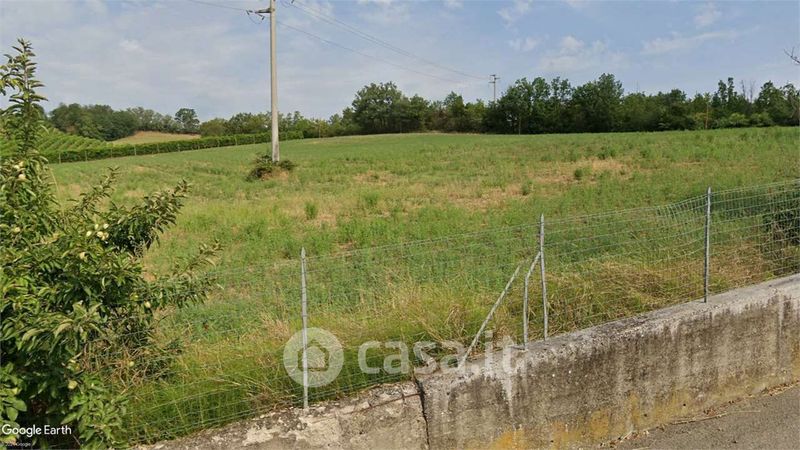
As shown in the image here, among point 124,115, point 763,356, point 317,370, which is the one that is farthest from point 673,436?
point 124,115

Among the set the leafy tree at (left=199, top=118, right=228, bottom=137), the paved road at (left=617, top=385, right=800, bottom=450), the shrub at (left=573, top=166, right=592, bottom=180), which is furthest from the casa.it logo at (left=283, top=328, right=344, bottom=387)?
the leafy tree at (left=199, top=118, right=228, bottom=137)

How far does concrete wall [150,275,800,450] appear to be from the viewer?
10.6 ft

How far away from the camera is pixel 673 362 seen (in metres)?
4.10

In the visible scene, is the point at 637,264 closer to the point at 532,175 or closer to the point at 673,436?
the point at 673,436

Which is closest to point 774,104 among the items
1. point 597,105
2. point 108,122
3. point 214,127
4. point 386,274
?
point 597,105

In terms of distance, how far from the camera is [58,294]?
8.79 feet

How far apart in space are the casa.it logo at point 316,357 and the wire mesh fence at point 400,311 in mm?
20

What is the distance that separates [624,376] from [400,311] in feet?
5.54

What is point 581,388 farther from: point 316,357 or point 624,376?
point 316,357

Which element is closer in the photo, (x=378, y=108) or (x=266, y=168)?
(x=266, y=168)

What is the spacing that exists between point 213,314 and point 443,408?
2660 mm

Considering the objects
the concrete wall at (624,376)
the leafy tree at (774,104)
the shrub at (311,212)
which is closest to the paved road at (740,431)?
the concrete wall at (624,376)

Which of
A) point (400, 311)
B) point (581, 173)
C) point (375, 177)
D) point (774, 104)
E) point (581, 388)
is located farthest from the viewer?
point (774, 104)

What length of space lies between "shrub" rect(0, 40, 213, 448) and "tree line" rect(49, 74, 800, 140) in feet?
266
